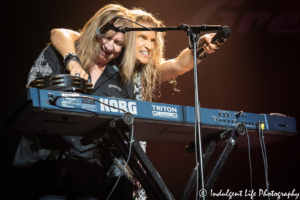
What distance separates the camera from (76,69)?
1399 mm

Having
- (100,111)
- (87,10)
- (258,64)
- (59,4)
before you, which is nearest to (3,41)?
(59,4)

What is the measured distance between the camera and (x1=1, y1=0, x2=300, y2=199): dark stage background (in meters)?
2.83

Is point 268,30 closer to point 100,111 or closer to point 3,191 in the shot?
point 100,111

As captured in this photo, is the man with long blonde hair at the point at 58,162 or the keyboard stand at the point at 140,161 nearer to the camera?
the keyboard stand at the point at 140,161

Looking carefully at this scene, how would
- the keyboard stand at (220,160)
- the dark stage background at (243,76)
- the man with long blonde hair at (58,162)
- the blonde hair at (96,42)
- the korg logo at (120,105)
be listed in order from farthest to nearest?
1. the dark stage background at (243,76)
2. the blonde hair at (96,42)
3. the man with long blonde hair at (58,162)
4. the keyboard stand at (220,160)
5. the korg logo at (120,105)

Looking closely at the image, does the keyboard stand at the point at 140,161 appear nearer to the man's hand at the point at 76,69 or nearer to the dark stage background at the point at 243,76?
the man's hand at the point at 76,69

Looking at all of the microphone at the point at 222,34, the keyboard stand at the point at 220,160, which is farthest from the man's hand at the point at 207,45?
the keyboard stand at the point at 220,160

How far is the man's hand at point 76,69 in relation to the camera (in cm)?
138

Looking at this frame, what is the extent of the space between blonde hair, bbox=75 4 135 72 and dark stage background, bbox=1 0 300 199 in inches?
36.8

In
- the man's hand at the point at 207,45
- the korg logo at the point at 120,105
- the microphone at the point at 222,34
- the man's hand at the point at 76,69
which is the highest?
the man's hand at the point at 207,45

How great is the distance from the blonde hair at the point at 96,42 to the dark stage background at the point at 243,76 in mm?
934

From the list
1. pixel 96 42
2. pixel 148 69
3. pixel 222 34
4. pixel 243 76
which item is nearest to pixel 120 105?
pixel 222 34

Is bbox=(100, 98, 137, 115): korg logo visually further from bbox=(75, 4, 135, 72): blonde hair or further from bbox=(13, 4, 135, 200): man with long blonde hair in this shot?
bbox=(75, 4, 135, 72): blonde hair

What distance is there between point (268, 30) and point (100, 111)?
8.28ft
